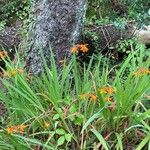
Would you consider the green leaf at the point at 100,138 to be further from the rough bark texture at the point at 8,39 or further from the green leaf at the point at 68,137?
the rough bark texture at the point at 8,39

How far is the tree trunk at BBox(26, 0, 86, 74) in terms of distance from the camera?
158 inches

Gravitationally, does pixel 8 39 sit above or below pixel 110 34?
above

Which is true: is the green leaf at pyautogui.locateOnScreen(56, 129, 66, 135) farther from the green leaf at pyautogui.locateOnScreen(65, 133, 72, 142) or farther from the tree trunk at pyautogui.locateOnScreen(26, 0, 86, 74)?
the tree trunk at pyautogui.locateOnScreen(26, 0, 86, 74)

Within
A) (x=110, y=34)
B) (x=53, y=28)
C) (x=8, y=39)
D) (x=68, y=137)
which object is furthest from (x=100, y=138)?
(x=8, y=39)

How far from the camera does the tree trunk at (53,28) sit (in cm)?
402

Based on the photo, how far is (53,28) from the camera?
13.3 ft

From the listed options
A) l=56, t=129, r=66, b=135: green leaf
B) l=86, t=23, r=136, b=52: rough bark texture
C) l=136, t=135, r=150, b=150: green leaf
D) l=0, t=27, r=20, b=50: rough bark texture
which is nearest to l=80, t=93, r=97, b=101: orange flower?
l=56, t=129, r=66, b=135: green leaf

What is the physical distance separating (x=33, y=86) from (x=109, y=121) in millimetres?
783

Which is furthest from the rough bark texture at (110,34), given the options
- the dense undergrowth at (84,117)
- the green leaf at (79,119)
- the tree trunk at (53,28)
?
the green leaf at (79,119)

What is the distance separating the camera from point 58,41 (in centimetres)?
408

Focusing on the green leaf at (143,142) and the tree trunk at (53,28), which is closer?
the green leaf at (143,142)

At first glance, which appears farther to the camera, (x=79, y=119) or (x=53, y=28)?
(x=53, y=28)

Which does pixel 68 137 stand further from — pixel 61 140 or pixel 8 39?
pixel 8 39

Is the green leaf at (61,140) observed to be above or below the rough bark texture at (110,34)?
above
